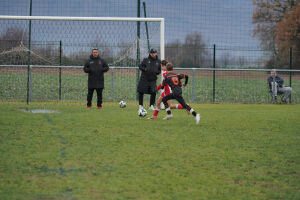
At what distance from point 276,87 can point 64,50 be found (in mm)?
8332

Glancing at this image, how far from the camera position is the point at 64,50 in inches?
635

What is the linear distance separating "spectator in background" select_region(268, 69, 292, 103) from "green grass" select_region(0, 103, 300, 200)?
8119 millimetres

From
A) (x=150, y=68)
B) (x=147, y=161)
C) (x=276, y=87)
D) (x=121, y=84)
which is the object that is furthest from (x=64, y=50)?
(x=147, y=161)

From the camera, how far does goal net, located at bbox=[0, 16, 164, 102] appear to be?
50.0 ft

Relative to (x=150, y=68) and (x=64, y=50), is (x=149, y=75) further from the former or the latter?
(x=64, y=50)

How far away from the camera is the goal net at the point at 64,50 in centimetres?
1524

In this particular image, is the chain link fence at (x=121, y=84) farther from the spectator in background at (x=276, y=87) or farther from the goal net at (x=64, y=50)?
the spectator in background at (x=276, y=87)

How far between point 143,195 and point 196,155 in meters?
2.06

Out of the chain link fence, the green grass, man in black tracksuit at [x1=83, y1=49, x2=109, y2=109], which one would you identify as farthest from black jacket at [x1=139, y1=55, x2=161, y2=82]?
the green grass

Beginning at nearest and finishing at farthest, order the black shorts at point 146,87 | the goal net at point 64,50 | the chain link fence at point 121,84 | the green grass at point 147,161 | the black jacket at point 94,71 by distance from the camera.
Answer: the green grass at point 147,161
the black shorts at point 146,87
the black jacket at point 94,71
the goal net at point 64,50
the chain link fence at point 121,84

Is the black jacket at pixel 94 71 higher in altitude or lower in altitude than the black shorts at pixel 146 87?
higher

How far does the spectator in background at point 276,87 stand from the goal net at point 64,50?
5022mm

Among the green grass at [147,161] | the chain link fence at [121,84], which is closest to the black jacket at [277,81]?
the chain link fence at [121,84]

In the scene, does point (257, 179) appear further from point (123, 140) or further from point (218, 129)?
point (218, 129)
